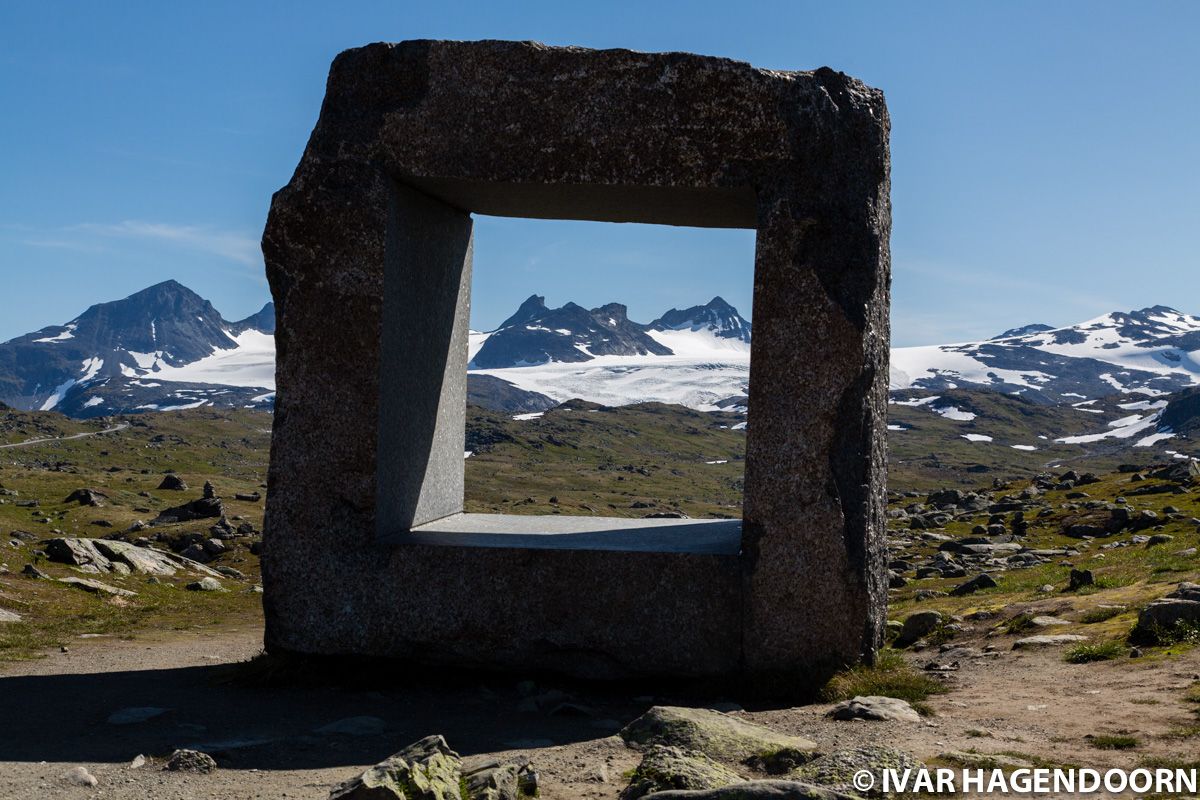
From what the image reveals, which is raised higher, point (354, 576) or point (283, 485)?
point (283, 485)

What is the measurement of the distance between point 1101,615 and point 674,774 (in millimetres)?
8457

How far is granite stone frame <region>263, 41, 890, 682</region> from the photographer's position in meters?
10.7

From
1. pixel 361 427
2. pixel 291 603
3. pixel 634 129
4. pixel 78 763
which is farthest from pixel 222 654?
pixel 634 129

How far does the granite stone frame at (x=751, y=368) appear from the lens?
10.7 meters

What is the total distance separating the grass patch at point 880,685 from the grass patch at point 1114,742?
195cm

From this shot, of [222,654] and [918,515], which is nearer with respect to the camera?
[222,654]

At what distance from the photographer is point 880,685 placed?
10422 mm

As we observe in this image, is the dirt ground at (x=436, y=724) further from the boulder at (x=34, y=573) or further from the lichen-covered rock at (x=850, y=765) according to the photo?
the boulder at (x=34, y=573)

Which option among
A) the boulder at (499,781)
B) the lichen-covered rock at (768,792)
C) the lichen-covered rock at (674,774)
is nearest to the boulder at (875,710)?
the lichen-covered rock at (674,774)

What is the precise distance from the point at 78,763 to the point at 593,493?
125943mm

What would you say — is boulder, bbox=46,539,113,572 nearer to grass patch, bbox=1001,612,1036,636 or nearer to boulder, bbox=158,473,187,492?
grass patch, bbox=1001,612,1036,636

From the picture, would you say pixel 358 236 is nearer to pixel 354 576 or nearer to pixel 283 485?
pixel 283 485

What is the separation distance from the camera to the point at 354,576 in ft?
37.3

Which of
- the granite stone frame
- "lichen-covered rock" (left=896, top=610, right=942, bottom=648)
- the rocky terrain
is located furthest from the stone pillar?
"lichen-covered rock" (left=896, top=610, right=942, bottom=648)
